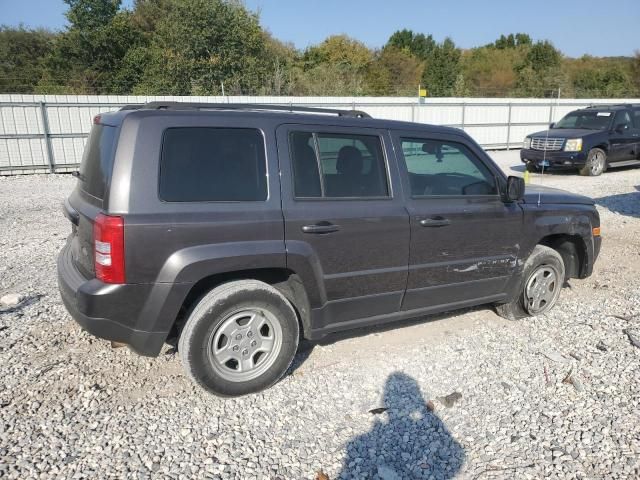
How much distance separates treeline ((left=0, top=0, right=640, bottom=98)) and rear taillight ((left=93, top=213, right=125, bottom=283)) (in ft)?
57.4

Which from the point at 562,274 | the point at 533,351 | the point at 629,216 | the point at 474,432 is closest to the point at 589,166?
the point at 629,216

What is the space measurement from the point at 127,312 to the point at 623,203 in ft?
34.8

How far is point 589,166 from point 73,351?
14310mm

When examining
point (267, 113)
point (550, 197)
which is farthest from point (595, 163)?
point (267, 113)

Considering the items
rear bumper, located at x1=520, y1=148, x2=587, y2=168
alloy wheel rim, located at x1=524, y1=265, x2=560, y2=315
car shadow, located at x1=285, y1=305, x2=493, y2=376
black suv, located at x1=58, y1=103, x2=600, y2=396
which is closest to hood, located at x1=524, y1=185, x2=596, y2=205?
black suv, located at x1=58, y1=103, x2=600, y2=396

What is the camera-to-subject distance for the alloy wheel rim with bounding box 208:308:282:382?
3291 millimetres

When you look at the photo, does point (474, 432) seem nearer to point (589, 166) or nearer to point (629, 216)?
point (629, 216)

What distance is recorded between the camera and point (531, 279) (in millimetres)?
4625

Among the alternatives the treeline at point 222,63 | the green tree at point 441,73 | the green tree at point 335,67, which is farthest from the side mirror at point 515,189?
the green tree at point 441,73

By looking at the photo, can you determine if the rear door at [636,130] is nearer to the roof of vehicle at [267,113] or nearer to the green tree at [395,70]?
the roof of vehicle at [267,113]

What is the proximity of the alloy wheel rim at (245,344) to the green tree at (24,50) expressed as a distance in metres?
34.6

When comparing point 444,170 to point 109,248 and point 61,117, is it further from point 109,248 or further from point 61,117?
point 61,117

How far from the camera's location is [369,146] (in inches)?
147

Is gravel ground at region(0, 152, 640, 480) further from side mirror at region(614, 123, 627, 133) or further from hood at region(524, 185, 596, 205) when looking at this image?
side mirror at region(614, 123, 627, 133)
